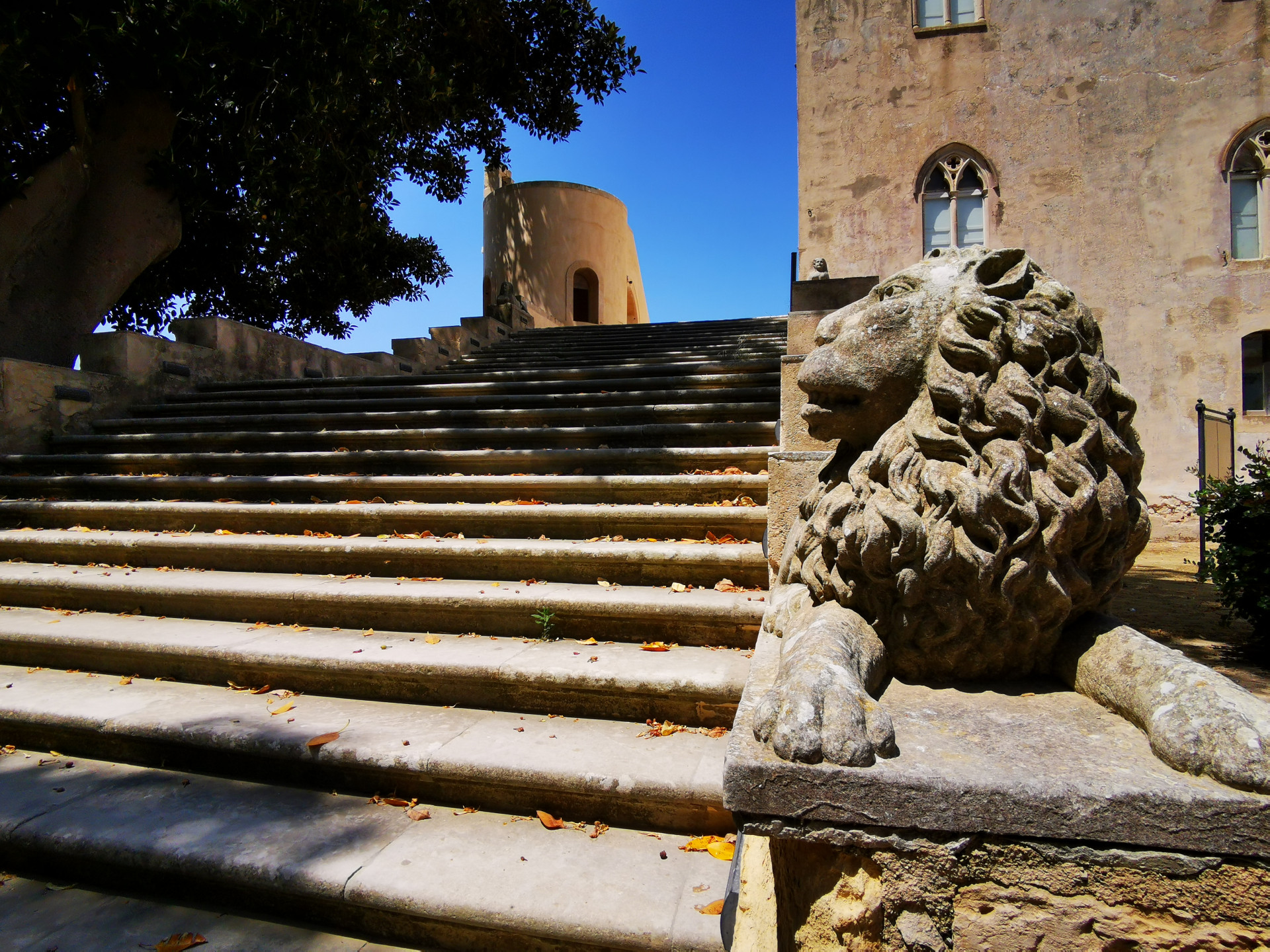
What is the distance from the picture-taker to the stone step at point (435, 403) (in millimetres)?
5906

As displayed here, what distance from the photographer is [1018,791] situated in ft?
4.42

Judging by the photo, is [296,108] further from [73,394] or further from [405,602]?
[405,602]

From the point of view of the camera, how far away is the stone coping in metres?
1.29

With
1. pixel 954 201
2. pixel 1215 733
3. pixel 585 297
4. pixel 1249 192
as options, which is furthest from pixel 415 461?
pixel 585 297

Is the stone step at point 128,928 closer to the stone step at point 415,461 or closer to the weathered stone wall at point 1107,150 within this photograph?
the stone step at point 415,461

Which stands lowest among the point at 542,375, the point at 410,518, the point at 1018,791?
the point at 1018,791

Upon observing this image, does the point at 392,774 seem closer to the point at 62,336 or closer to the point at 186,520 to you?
the point at 186,520

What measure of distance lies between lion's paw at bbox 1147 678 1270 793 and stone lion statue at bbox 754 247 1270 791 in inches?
3.1

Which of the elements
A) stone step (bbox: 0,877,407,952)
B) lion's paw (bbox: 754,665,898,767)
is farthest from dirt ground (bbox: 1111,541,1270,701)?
stone step (bbox: 0,877,407,952)

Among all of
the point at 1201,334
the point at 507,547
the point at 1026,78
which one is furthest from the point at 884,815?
the point at 1026,78

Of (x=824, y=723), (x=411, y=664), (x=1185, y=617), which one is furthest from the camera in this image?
(x=1185, y=617)

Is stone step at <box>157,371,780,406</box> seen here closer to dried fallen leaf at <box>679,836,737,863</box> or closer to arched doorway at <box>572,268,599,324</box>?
dried fallen leaf at <box>679,836,737,863</box>

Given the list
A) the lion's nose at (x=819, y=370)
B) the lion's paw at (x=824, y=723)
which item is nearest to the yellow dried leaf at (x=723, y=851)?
the lion's paw at (x=824, y=723)

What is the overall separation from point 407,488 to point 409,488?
0.8 inches
